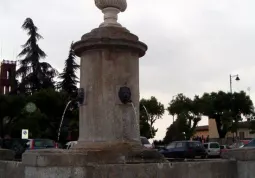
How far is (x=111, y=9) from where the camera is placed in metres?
9.77

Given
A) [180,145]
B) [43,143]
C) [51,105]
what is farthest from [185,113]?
[43,143]

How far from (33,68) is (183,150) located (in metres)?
28.7

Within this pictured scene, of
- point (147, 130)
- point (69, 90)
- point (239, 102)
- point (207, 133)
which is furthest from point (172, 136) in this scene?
point (207, 133)

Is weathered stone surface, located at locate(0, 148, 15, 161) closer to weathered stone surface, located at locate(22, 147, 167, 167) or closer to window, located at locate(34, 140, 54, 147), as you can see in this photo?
weathered stone surface, located at locate(22, 147, 167, 167)

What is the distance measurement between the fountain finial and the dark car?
763 inches

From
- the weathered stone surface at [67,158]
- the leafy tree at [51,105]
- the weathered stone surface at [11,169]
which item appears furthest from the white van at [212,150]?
the weathered stone surface at [67,158]

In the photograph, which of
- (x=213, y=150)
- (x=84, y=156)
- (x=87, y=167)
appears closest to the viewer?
(x=87, y=167)

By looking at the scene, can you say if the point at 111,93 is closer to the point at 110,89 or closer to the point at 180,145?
the point at 110,89

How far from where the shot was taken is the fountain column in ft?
29.5

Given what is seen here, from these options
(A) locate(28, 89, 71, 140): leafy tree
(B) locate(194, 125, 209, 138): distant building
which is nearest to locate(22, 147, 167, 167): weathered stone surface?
(A) locate(28, 89, 71, 140): leafy tree

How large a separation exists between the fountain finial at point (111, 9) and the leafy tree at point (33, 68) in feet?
139

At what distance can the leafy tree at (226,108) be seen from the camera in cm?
5781

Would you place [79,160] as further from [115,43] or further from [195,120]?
[195,120]

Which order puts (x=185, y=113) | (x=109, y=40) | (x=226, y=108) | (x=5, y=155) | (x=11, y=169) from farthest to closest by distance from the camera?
1. (x=185, y=113)
2. (x=226, y=108)
3. (x=5, y=155)
4. (x=109, y=40)
5. (x=11, y=169)
